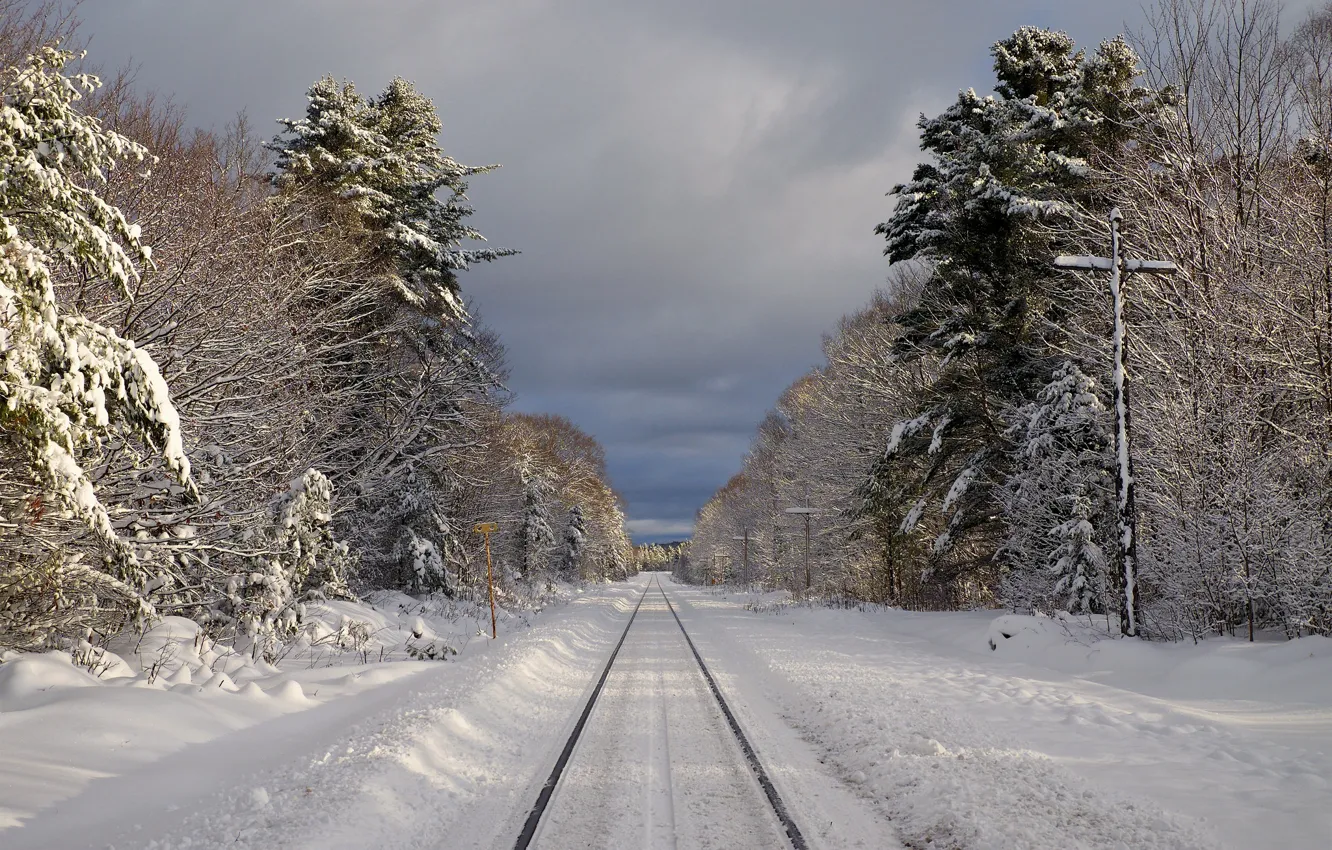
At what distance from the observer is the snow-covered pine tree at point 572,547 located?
61125 millimetres

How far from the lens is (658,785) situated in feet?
20.7

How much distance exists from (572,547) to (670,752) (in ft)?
181

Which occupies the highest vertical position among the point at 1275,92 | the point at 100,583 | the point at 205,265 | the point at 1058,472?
the point at 1275,92

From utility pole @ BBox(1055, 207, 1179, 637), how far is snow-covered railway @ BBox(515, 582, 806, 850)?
6.95 metres

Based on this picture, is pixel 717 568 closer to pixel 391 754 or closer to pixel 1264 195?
pixel 1264 195

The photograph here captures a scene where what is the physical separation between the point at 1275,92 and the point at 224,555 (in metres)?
20.0

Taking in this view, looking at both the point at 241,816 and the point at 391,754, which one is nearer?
the point at 241,816

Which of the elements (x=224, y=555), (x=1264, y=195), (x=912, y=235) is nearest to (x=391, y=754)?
(x=224, y=555)

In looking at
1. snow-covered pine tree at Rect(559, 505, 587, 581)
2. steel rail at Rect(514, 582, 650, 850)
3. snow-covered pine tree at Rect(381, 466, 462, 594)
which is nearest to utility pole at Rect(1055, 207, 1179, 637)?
steel rail at Rect(514, 582, 650, 850)

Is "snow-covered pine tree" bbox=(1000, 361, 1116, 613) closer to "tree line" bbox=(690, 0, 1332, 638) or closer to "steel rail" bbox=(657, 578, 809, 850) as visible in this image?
"tree line" bbox=(690, 0, 1332, 638)

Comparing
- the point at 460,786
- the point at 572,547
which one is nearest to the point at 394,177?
the point at 460,786

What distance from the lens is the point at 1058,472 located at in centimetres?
1442

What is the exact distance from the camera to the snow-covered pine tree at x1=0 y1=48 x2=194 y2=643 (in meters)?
4.24

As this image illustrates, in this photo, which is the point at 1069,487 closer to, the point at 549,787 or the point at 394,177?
the point at 549,787
